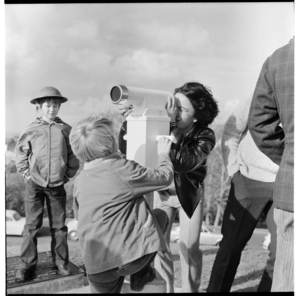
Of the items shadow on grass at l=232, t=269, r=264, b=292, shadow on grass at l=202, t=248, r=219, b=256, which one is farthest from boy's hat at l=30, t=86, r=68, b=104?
shadow on grass at l=232, t=269, r=264, b=292

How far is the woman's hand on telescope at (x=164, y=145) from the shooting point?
2594 mm

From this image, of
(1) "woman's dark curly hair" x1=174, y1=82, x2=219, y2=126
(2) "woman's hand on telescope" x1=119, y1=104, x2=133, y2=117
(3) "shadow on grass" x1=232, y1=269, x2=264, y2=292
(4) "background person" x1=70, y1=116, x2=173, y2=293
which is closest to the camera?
(4) "background person" x1=70, y1=116, x2=173, y2=293

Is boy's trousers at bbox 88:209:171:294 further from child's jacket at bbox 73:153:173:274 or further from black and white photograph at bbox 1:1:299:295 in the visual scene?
black and white photograph at bbox 1:1:299:295

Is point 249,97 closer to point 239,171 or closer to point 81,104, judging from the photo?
point 239,171

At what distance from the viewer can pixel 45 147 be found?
119 inches

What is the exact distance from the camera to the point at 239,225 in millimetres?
3186

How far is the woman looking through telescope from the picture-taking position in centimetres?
288

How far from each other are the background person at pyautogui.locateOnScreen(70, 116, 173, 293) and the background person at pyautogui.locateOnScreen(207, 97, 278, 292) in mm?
850

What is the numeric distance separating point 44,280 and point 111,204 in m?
0.99

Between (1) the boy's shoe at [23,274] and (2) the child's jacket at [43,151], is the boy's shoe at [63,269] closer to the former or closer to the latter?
(1) the boy's shoe at [23,274]

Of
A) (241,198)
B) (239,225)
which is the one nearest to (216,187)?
(241,198)

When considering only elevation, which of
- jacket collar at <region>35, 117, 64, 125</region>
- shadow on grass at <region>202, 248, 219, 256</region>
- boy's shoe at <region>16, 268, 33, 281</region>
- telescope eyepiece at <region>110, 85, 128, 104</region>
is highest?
telescope eyepiece at <region>110, 85, 128, 104</region>

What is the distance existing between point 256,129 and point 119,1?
3.74 feet

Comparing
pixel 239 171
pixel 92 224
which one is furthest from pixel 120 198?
pixel 239 171
